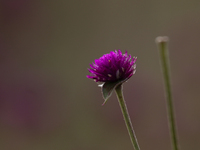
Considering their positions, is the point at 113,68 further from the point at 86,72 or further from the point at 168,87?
the point at 86,72

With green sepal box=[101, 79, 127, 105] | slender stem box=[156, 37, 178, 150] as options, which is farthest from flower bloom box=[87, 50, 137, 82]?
slender stem box=[156, 37, 178, 150]

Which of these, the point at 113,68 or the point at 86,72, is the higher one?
the point at 113,68

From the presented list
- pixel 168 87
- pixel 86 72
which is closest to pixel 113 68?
pixel 168 87

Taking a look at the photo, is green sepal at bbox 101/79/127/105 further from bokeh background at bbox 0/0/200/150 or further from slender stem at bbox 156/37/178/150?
bokeh background at bbox 0/0/200/150

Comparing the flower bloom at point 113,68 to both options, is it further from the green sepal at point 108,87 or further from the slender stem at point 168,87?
the slender stem at point 168,87

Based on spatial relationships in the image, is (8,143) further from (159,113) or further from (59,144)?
(159,113)

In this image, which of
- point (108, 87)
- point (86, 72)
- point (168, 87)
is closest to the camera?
point (168, 87)

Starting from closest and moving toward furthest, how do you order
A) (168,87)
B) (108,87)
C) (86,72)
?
(168,87)
(108,87)
(86,72)
